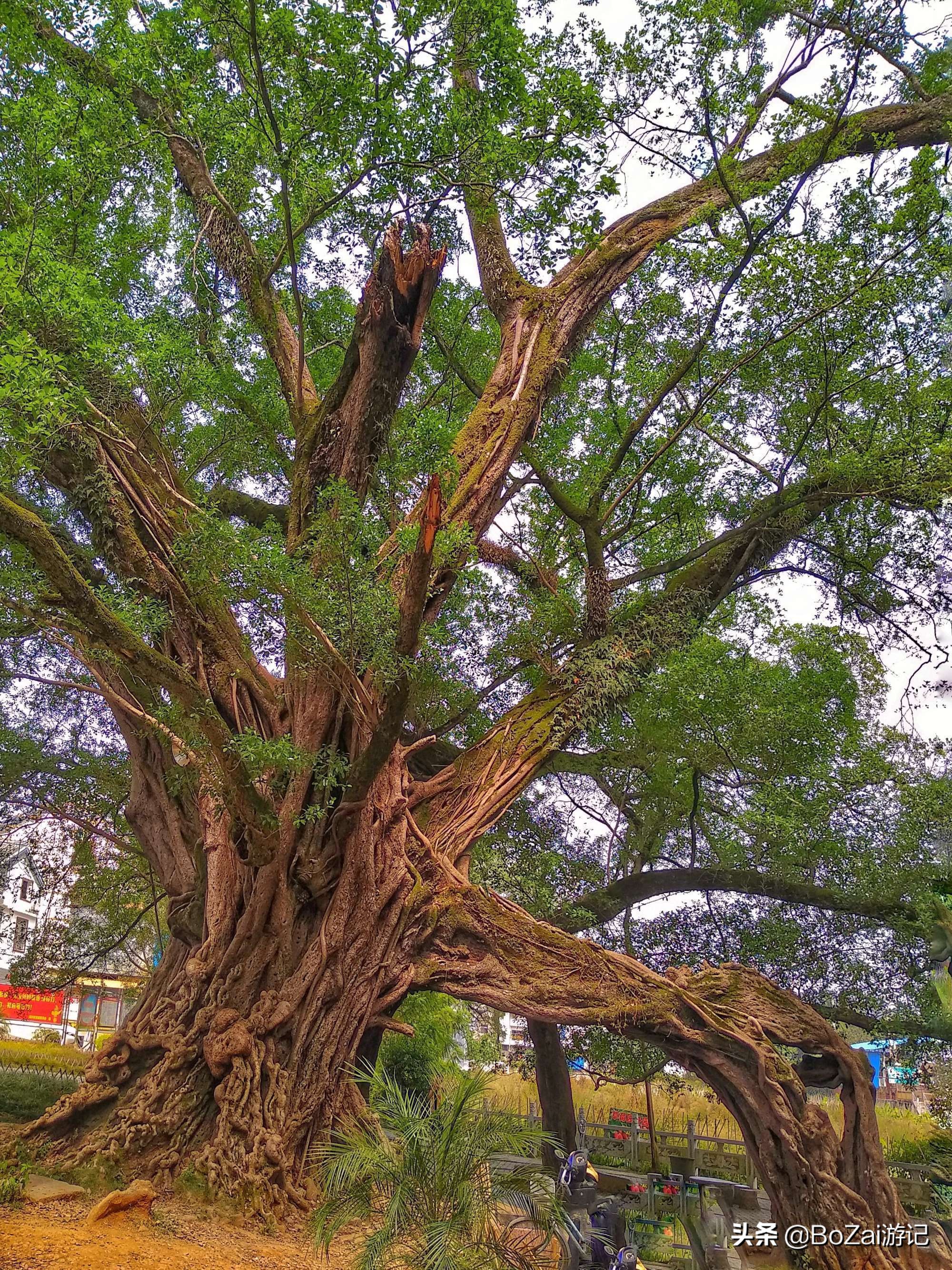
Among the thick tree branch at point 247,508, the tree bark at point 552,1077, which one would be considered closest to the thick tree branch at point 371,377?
the thick tree branch at point 247,508

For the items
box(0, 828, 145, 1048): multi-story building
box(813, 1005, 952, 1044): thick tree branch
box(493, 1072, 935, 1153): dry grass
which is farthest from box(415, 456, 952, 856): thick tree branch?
box(0, 828, 145, 1048): multi-story building

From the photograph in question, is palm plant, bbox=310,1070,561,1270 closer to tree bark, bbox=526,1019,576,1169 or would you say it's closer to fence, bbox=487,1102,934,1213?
fence, bbox=487,1102,934,1213

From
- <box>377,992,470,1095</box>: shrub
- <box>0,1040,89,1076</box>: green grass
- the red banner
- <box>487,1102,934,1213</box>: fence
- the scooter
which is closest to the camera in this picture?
the scooter

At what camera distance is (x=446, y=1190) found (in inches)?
133

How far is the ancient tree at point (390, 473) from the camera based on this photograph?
479 cm

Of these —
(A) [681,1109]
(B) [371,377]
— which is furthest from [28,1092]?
(A) [681,1109]

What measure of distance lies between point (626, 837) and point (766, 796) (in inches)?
98.9

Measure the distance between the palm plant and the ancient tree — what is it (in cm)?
141

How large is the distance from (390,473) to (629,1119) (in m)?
7.52

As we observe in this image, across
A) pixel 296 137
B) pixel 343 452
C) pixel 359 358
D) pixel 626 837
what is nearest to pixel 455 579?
pixel 343 452

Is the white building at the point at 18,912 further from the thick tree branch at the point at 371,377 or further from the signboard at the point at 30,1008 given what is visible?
the thick tree branch at the point at 371,377

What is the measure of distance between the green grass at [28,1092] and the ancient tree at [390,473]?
2.53 meters

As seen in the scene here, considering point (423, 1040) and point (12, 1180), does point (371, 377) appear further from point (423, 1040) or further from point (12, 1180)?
point (423, 1040)

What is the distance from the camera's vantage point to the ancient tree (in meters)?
4.79
